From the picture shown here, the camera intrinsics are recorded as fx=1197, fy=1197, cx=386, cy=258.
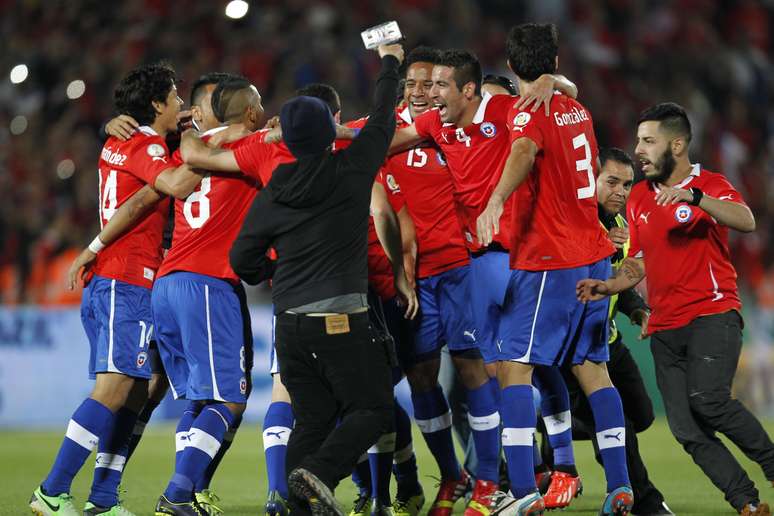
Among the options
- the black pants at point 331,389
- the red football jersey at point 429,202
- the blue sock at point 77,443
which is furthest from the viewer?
the red football jersey at point 429,202

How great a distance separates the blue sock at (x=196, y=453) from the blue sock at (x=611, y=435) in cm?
222

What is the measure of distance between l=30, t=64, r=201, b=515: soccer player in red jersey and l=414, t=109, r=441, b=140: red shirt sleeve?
1455 mm

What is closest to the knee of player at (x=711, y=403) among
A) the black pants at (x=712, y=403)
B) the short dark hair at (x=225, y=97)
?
the black pants at (x=712, y=403)

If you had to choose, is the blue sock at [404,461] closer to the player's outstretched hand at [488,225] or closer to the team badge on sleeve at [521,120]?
the player's outstretched hand at [488,225]

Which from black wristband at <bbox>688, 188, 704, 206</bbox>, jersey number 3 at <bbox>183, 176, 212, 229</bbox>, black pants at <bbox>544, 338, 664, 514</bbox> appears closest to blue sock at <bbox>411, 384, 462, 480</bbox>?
black pants at <bbox>544, 338, 664, 514</bbox>

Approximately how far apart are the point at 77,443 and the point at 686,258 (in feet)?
12.6

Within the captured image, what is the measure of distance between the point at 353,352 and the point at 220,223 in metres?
1.53

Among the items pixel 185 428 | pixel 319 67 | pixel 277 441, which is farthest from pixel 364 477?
pixel 319 67

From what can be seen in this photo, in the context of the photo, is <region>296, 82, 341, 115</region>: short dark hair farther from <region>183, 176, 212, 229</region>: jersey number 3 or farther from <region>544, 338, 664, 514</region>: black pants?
<region>544, 338, 664, 514</region>: black pants

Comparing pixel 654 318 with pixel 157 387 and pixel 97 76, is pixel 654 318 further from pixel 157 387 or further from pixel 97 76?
pixel 97 76

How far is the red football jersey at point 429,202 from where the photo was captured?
771cm

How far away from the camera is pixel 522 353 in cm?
682

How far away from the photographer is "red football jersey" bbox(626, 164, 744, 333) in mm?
7367

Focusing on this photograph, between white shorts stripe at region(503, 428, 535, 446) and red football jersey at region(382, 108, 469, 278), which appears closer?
white shorts stripe at region(503, 428, 535, 446)
